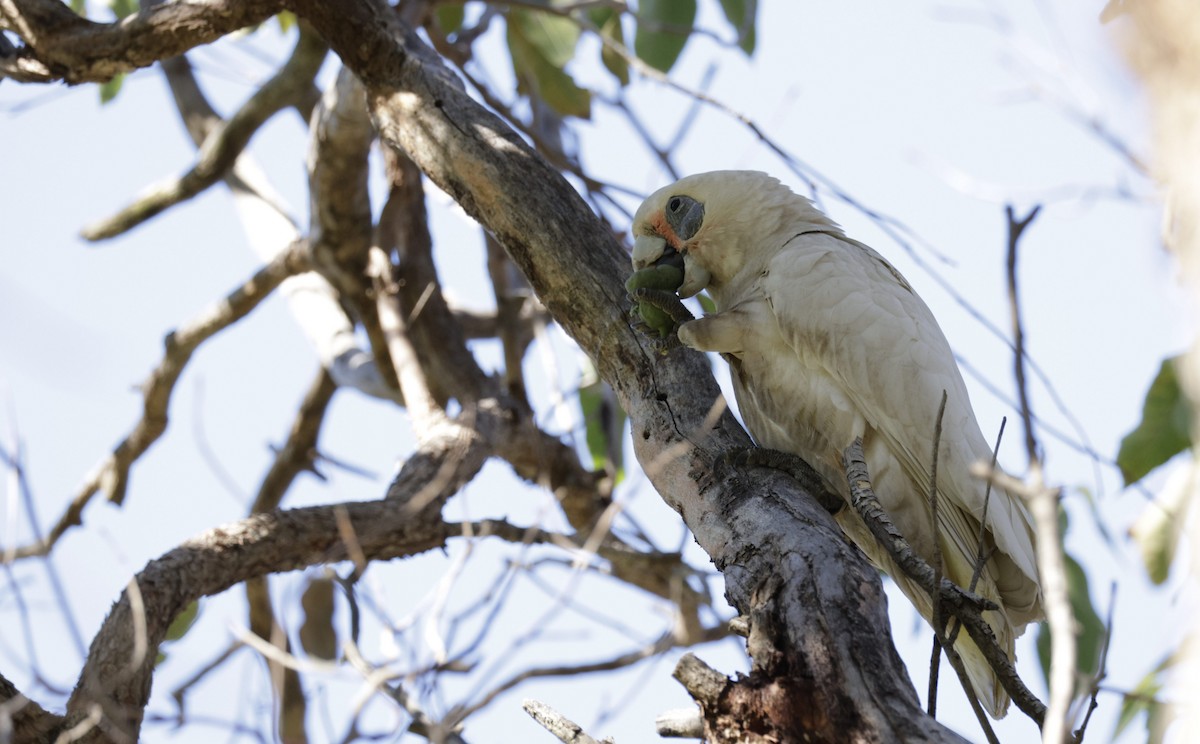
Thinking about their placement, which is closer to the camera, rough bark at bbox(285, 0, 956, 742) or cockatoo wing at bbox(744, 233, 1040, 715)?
rough bark at bbox(285, 0, 956, 742)

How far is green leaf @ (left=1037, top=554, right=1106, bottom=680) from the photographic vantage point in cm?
249

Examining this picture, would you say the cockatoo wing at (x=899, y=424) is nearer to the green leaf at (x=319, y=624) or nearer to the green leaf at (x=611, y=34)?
the green leaf at (x=611, y=34)

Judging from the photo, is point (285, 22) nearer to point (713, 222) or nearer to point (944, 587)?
point (713, 222)

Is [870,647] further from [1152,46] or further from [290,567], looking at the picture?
[290,567]

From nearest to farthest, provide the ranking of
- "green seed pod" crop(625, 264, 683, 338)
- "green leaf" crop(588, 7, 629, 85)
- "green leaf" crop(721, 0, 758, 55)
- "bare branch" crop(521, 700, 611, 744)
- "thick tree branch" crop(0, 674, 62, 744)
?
"bare branch" crop(521, 700, 611, 744), "thick tree branch" crop(0, 674, 62, 744), "green seed pod" crop(625, 264, 683, 338), "green leaf" crop(721, 0, 758, 55), "green leaf" crop(588, 7, 629, 85)

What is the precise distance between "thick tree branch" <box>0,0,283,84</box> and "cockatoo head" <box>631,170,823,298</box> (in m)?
1.15

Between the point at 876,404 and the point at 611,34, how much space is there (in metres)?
2.32

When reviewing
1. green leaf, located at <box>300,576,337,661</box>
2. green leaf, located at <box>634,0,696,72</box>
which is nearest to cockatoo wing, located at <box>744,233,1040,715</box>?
green leaf, located at <box>634,0,696,72</box>

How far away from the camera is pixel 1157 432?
2.54 meters

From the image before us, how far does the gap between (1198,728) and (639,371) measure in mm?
1654

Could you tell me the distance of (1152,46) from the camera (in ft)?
3.67

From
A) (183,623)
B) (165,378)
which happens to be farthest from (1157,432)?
(165,378)

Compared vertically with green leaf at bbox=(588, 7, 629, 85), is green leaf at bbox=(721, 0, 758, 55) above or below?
below

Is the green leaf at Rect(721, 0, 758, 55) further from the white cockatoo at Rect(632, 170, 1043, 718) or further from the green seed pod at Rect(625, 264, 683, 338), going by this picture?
the green seed pod at Rect(625, 264, 683, 338)
